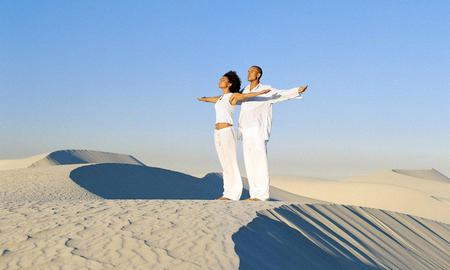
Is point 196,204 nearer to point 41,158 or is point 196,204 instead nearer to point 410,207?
point 410,207

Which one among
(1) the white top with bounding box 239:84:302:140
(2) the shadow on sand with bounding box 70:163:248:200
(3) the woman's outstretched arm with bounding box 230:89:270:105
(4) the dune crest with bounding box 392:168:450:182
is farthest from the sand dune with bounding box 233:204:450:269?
(4) the dune crest with bounding box 392:168:450:182

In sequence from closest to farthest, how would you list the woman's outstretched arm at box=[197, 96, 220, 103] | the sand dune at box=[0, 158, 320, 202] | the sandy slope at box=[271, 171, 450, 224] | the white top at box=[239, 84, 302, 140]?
the white top at box=[239, 84, 302, 140]
the woman's outstretched arm at box=[197, 96, 220, 103]
the sand dune at box=[0, 158, 320, 202]
the sandy slope at box=[271, 171, 450, 224]

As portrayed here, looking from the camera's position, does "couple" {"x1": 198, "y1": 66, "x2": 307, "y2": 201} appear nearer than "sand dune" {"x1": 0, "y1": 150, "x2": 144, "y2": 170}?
Yes

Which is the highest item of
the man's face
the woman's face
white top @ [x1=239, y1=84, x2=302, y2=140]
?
the man's face

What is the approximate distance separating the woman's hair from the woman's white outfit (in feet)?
0.52

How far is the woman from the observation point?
9.34 metres

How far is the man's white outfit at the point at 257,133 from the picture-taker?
9.36 meters

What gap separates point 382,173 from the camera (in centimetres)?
4944

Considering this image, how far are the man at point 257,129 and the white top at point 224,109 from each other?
9.3 inches

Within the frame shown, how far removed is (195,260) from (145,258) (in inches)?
16.4

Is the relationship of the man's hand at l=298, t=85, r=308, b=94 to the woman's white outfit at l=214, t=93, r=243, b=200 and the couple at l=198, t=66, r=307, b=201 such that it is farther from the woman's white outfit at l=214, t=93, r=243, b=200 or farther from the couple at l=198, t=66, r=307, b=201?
the woman's white outfit at l=214, t=93, r=243, b=200

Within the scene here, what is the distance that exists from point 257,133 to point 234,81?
88 centimetres

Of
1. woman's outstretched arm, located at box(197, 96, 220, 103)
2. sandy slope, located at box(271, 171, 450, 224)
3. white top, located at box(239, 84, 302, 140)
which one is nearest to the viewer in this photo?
white top, located at box(239, 84, 302, 140)

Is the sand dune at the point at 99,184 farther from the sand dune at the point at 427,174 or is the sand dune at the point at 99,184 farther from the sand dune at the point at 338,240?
the sand dune at the point at 427,174
